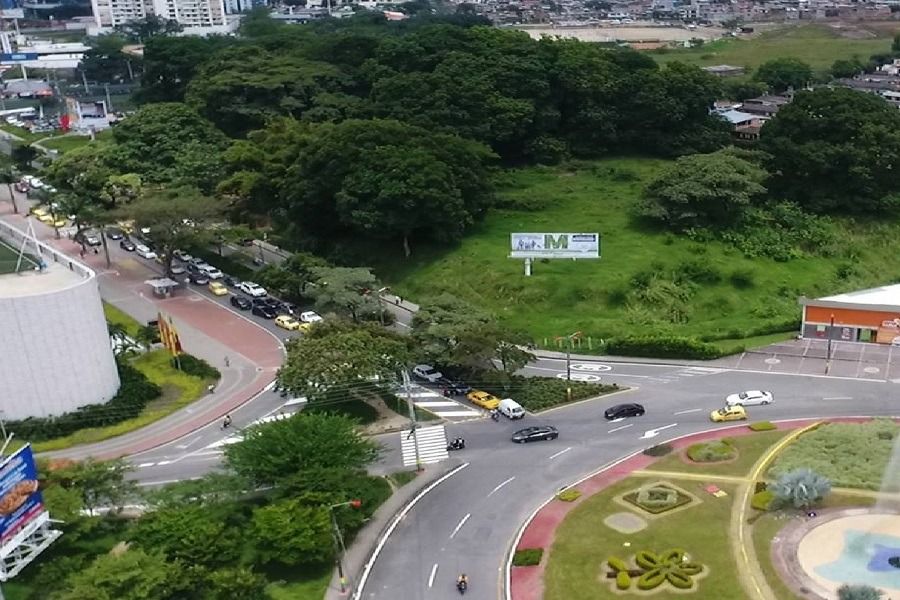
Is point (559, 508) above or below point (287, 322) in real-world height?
below

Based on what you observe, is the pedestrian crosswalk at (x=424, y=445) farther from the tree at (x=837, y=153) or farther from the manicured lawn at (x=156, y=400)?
the tree at (x=837, y=153)

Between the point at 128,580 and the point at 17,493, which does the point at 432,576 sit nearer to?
the point at 128,580

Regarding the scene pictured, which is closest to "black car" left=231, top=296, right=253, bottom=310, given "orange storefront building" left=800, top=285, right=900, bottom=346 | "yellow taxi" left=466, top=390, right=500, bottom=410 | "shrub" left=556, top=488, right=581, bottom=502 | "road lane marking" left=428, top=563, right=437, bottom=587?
"yellow taxi" left=466, top=390, right=500, bottom=410

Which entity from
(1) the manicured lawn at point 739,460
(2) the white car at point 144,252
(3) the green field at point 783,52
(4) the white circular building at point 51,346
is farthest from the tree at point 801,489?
(3) the green field at point 783,52

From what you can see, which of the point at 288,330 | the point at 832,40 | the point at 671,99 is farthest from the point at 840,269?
the point at 832,40

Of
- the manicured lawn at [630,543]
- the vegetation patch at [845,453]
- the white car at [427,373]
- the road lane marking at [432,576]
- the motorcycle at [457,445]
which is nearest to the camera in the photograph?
the manicured lawn at [630,543]

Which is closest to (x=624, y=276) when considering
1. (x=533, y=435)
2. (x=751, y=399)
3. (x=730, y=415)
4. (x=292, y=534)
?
(x=751, y=399)
